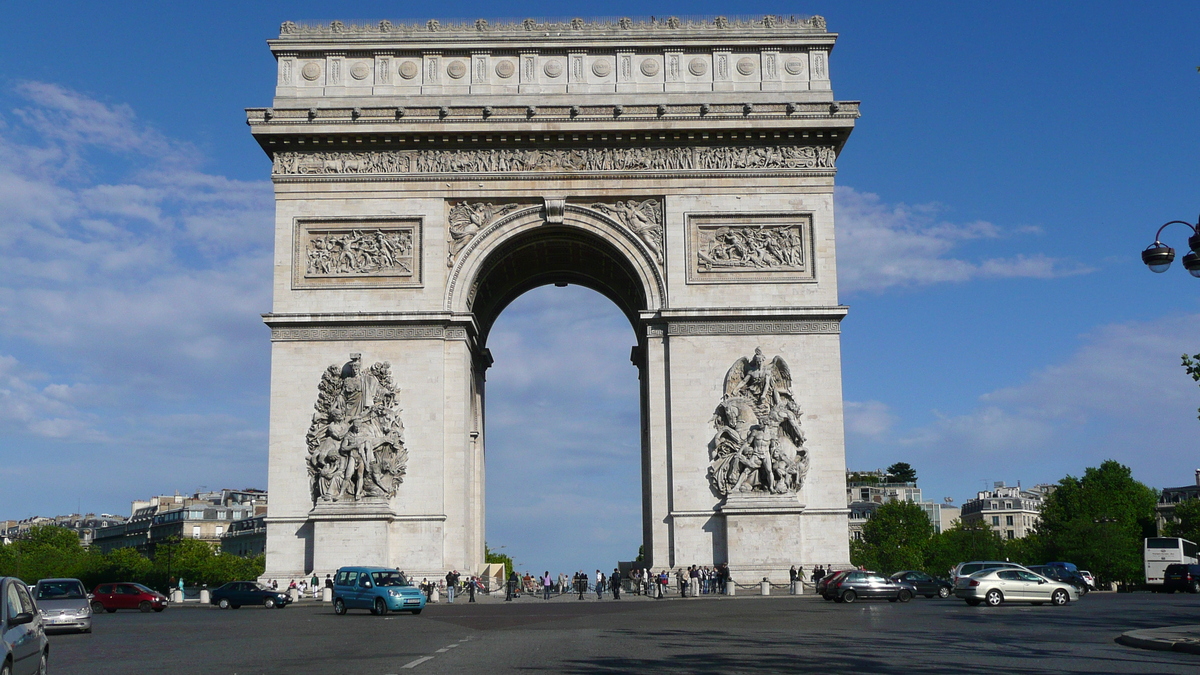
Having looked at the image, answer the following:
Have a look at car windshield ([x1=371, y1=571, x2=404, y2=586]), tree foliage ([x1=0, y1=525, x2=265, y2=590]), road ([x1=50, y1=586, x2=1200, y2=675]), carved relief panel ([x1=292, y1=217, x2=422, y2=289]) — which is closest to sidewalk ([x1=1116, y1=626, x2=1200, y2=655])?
road ([x1=50, y1=586, x2=1200, y2=675])

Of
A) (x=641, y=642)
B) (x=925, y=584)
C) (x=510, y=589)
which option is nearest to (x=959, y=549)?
(x=925, y=584)

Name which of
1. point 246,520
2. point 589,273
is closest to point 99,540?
point 246,520

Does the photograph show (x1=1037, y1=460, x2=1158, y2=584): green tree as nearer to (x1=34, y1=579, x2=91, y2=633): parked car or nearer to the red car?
the red car

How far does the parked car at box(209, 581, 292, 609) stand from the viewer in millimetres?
33125

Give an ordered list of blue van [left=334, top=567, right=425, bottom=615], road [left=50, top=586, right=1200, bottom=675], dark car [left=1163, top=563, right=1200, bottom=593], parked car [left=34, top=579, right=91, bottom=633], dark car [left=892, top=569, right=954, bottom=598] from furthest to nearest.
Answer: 1. dark car [left=1163, top=563, right=1200, bottom=593]
2. dark car [left=892, top=569, right=954, bottom=598]
3. blue van [left=334, top=567, right=425, bottom=615]
4. parked car [left=34, top=579, right=91, bottom=633]
5. road [left=50, top=586, right=1200, bottom=675]

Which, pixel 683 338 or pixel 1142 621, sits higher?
pixel 683 338

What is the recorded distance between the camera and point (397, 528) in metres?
34.2

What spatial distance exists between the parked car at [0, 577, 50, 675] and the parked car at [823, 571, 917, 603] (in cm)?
2261

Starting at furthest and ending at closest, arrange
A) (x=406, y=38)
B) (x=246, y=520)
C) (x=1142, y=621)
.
A: (x=246, y=520) < (x=406, y=38) < (x=1142, y=621)

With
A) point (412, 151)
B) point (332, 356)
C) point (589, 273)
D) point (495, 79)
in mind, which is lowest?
point (332, 356)

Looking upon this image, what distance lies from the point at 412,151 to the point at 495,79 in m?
3.29

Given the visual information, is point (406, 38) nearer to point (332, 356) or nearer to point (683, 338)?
point (332, 356)

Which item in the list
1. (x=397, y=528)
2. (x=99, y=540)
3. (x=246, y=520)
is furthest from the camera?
(x=99, y=540)

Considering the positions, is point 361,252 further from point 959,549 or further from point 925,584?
point 959,549
